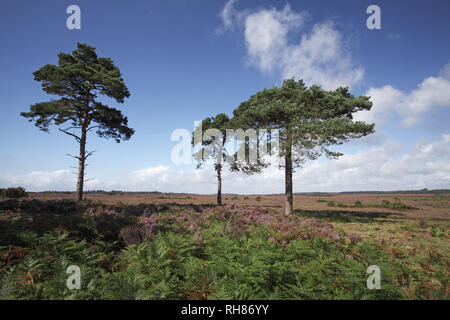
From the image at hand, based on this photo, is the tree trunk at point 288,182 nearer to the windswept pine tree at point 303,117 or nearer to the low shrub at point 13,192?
the windswept pine tree at point 303,117

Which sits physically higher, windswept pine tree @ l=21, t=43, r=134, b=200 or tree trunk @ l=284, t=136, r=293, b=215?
windswept pine tree @ l=21, t=43, r=134, b=200

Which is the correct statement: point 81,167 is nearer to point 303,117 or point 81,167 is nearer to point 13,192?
point 13,192

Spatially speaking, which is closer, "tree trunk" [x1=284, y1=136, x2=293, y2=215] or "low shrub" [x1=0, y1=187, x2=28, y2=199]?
"tree trunk" [x1=284, y1=136, x2=293, y2=215]

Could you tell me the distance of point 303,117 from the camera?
14.6 metres

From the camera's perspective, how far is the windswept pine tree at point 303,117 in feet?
42.6

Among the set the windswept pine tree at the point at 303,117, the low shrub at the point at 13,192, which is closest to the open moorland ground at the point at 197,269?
the windswept pine tree at the point at 303,117

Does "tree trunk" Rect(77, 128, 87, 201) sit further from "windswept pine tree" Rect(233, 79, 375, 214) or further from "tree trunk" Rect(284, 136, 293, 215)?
"tree trunk" Rect(284, 136, 293, 215)

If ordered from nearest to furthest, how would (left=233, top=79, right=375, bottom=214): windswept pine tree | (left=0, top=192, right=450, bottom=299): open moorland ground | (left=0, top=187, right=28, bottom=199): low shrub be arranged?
(left=0, top=192, right=450, bottom=299): open moorland ground < (left=233, top=79, right=375, bottom=214): windswept pine tree < (left=0, top=187, right=28, bottom=199): low shrub

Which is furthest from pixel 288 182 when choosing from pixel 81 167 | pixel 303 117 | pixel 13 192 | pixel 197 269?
pixel 13 192

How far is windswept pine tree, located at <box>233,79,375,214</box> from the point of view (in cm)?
1298

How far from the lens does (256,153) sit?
16219mm

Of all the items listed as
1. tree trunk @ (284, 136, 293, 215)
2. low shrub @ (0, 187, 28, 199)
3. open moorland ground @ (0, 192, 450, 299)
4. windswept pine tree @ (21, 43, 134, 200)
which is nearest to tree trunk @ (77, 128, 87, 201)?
windswept pine tree @ (21, 43, 134, 200)
